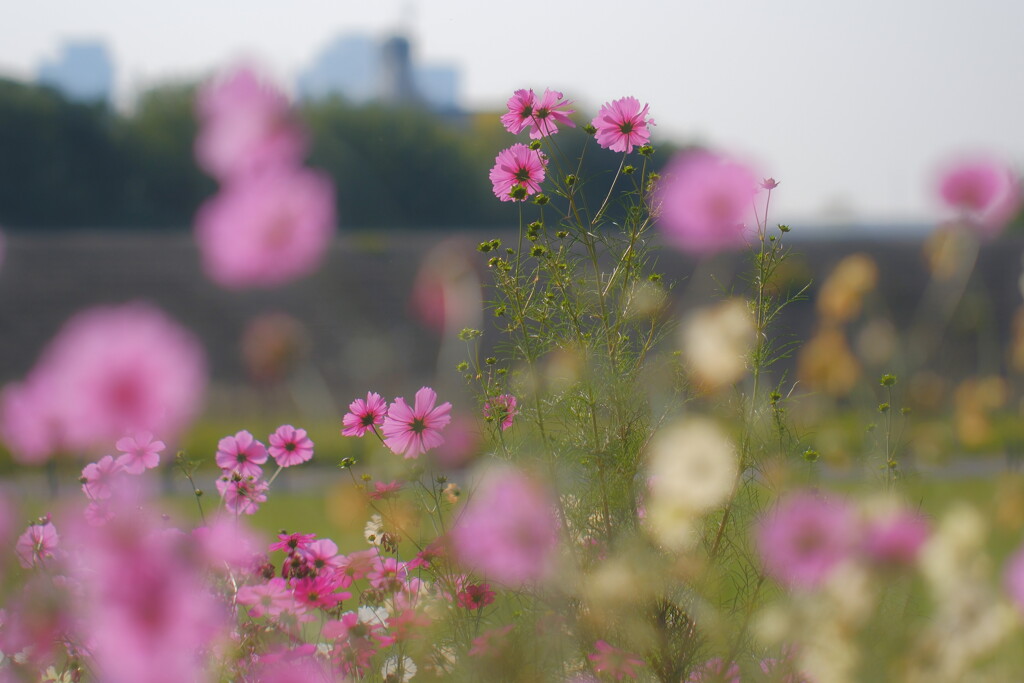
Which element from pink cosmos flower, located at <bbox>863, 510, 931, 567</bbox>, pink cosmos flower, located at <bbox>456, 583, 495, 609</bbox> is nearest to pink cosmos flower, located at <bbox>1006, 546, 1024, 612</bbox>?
pink cosmos flower, located at <bbox>863, 510, 931, 567</bbox>

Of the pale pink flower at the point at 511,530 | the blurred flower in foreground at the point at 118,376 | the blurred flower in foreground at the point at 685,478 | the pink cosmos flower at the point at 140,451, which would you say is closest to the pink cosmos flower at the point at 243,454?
the pink cosmos flower at the point at 140,451

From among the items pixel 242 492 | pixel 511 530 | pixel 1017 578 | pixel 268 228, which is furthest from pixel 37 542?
pixel 1017 578

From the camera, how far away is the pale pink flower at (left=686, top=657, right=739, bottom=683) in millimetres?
1507

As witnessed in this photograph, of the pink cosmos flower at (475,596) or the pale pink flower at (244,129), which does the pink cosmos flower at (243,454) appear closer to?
the pink cosmos flower at (475,596)

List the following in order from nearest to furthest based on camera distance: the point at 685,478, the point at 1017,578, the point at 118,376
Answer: the point at 118,376 < the point at 1017,578 < the point at 685,478

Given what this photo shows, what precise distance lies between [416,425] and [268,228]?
903 mm

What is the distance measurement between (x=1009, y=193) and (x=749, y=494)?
0.97 meters

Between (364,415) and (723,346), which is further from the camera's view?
(723,346)

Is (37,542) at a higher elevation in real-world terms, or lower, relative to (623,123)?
lower

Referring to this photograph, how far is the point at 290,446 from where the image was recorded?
180 cm

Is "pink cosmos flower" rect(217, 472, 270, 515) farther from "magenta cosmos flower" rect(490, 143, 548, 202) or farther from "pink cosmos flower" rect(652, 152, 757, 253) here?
"pink cosmos flower" rect(652, 152, 757, 253)

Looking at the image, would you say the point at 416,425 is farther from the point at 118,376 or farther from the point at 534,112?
the point at 118,376

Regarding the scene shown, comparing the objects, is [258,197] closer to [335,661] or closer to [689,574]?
[689,574]

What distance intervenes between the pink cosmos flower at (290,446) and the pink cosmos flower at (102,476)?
26 cm
